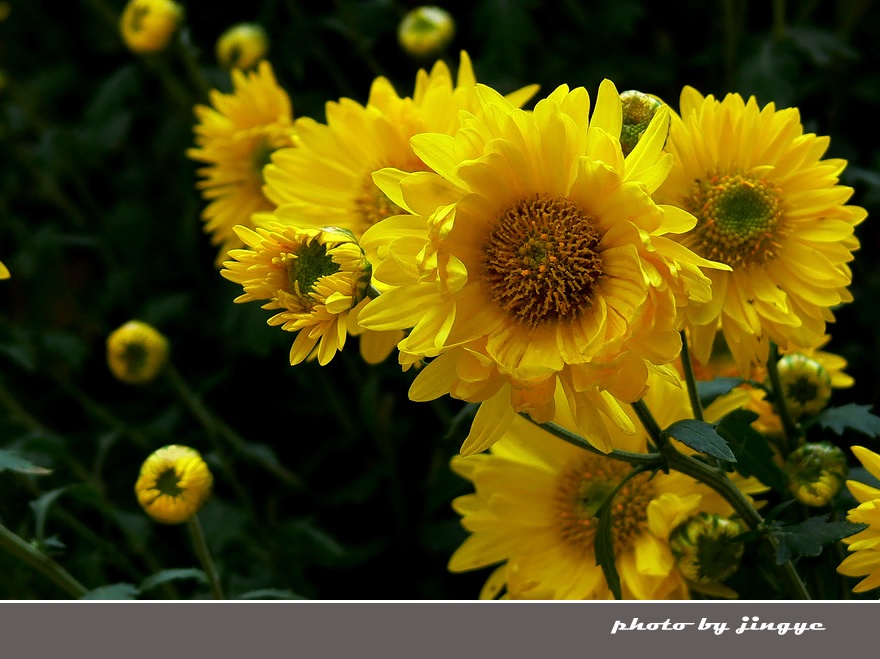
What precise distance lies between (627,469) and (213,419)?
0.84 m

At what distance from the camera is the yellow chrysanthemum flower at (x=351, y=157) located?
115 cm

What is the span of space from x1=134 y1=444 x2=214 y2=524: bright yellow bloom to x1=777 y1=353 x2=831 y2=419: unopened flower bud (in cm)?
63

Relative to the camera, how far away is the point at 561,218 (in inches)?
32.5

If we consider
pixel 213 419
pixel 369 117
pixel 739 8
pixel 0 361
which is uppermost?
pixel 369 117

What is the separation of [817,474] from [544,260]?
33 cm

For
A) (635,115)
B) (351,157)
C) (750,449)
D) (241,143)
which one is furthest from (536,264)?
(241,143)

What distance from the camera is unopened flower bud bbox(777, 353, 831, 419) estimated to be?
3.37 feet

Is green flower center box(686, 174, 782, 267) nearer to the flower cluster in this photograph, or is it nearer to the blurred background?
the flower cluster

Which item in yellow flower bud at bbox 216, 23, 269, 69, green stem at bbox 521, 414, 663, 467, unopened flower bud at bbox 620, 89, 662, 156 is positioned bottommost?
A: green stem at bbox 521, 414, 663, 467

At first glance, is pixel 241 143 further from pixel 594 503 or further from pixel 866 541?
pixel 866 541

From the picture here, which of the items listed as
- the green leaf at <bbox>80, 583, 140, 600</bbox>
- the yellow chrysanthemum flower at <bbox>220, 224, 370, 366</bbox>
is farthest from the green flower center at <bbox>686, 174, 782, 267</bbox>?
the green leaf at <bbox>80, 583, 140, 600</bbox>

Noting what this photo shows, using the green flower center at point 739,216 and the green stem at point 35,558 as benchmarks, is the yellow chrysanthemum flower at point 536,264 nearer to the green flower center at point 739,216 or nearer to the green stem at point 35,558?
the green flower center at point 739,216
